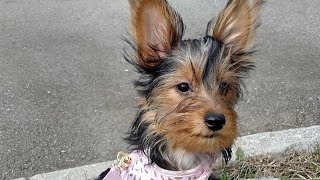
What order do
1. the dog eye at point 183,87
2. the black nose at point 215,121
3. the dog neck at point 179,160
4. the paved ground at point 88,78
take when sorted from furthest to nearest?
the paved ground at point 88,78, the dog neck at point 179,160, the dog eye at point 183,87, the black nose at point 215,121

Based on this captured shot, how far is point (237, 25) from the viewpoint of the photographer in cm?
357

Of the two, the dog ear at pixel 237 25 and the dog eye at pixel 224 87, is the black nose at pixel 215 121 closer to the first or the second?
the dog eye at pixel 224 87

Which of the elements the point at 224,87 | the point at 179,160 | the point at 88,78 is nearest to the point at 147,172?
the point at 179,160

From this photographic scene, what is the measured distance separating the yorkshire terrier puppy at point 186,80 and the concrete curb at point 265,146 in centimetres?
98

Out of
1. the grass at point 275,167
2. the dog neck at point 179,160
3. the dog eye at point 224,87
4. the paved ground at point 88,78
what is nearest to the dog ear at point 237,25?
the dog eye at point 224,87

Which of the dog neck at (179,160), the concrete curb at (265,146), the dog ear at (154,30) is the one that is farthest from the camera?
the concrete curb at (265,146)

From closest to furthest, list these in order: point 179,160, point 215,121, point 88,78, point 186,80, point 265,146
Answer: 1. point 215,121
2. point 186,80
3. point 179,160
4. point 265,146
5. point 88,78

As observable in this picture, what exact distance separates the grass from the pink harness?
2.99 feet

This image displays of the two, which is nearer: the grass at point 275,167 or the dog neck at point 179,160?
the dog neck at point 179,160

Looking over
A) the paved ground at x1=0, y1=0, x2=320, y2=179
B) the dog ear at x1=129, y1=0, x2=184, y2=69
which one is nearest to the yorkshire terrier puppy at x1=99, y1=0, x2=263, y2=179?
the dog ear at x1=129, y1=0, x2=184, y2=69

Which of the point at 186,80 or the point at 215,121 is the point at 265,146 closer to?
the point at 186,80

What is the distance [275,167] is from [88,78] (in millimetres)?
2578

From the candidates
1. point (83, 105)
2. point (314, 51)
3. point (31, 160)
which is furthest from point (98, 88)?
point (314, 51)

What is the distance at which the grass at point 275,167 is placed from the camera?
4.57 m
